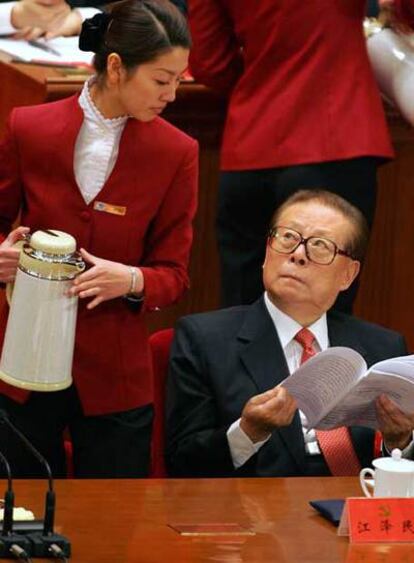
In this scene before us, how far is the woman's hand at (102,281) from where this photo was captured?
11.8ft

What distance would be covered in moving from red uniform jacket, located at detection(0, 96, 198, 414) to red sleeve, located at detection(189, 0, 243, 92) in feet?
3.07

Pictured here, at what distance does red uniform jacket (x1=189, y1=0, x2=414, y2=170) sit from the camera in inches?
182

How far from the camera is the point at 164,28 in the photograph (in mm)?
3725

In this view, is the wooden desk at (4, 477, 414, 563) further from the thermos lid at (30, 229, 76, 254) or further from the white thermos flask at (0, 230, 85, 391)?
the thermos lid at (30, 229, 76, 254)

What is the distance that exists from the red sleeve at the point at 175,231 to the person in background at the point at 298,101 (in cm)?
80

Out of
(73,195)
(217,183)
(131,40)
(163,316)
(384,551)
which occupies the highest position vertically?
(131,40)

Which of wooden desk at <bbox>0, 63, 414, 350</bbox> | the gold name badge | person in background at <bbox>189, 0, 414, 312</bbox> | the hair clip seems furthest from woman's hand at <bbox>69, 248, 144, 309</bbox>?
wooden desk at <bbox>0, 63, 414, 350</bbox>

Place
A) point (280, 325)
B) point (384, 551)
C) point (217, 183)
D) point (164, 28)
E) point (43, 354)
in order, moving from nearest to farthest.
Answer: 1. point (384, 551)
2. point (43, 354)
3. point (164, 28)
4. point (280, 325)
5. point (217, 183)

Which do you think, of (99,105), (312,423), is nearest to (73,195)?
(99,105)

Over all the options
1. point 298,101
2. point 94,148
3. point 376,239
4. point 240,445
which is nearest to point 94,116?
point 94,148

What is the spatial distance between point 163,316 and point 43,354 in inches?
74.0

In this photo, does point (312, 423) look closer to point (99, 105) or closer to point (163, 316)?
point (99, 105)

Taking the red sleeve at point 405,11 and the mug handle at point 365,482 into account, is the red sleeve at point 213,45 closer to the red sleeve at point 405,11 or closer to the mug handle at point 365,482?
the red sleeve at point 405,11

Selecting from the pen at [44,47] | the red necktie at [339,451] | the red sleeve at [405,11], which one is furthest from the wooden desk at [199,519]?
the pen at [44,47]
